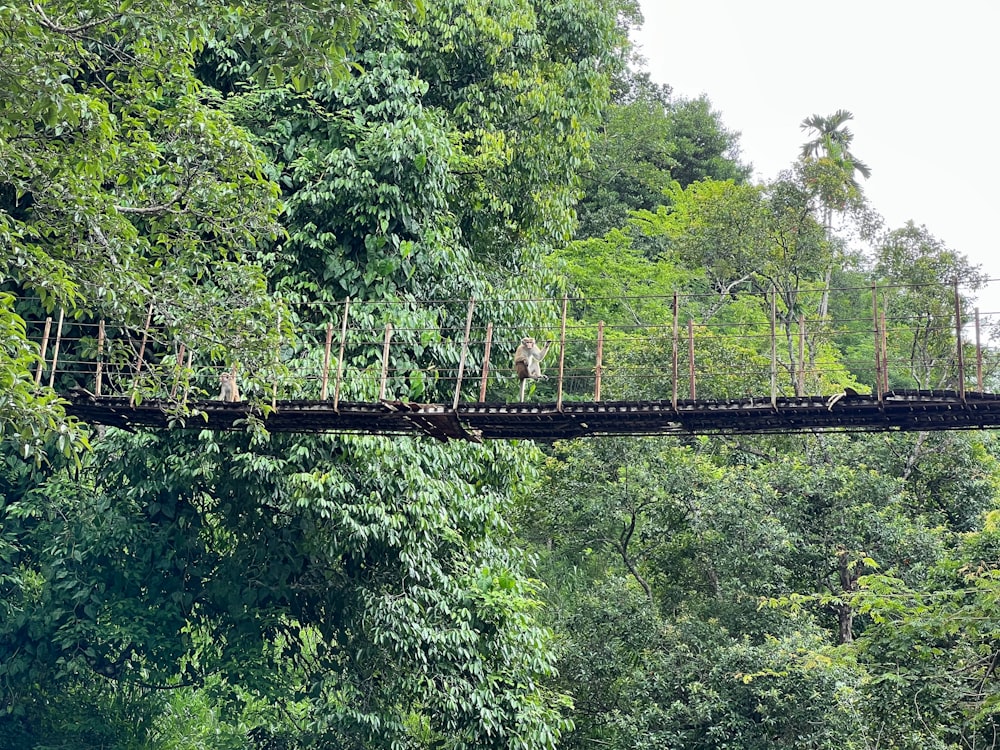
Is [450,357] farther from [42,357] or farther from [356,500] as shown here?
[42,357]

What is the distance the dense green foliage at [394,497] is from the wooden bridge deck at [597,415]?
48 cm

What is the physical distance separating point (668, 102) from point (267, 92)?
19358 millimetres

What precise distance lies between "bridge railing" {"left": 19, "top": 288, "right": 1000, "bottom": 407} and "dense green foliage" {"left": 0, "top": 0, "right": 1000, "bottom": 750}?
93 mm

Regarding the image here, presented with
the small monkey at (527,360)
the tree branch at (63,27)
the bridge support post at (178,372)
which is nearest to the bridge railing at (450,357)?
the bridge support post at (178,372)

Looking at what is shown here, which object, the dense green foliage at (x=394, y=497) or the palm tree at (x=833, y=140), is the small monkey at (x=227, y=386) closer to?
the dense green foliage at (x=394, y=497)

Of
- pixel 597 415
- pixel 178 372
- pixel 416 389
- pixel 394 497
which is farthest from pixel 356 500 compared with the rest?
pixel 597 415

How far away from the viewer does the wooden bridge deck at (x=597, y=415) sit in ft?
23.5

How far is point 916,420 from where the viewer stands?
7.29 m

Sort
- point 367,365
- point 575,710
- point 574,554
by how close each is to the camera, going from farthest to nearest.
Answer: point 574,554, point 575,710, point 367,365

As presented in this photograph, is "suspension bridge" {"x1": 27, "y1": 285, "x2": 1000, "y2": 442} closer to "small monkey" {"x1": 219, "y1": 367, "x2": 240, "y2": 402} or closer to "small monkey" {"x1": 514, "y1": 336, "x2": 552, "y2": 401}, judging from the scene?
"small monkey" {"x1": 219, "y1": 367, "x2": 240, "y2": 402}

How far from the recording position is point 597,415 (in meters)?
7.40

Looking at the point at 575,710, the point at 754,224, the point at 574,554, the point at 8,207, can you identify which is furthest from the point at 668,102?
the point at 8,207

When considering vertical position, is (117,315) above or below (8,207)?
below

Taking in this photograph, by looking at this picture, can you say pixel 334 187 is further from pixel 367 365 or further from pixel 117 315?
pixel 117 315
